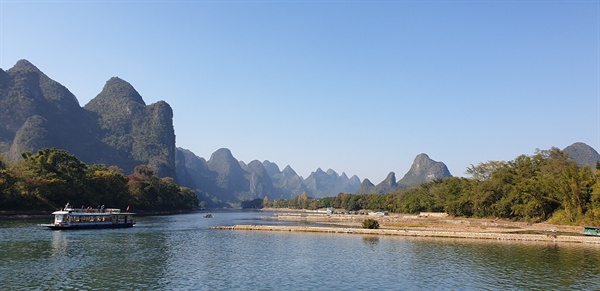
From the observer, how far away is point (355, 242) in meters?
57.2

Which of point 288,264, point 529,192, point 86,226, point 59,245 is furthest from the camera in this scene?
point 529,192

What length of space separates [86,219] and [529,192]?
86452 mm

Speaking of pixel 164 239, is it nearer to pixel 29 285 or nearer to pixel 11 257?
pixel 11 257

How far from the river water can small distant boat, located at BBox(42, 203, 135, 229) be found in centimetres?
1078

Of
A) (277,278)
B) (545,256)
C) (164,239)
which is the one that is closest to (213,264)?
(277,278)

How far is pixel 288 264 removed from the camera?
3853cm

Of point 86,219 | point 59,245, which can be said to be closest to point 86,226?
point 86,219

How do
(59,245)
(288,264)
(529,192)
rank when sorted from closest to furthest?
1. (288,264)
2. (59,245)
3. (529,192)

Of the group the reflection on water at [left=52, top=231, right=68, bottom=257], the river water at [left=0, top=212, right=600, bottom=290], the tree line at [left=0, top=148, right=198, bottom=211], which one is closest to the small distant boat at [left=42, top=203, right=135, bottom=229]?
the reflection on water at [left=52, top=231, right=68, bottom=257]

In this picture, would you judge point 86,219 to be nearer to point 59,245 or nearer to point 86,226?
point 86,226

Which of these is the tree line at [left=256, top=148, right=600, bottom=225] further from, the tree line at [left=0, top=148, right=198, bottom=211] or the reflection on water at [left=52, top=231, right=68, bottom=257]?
the tree line at [left=0, top=148, right=198, bottom=211]

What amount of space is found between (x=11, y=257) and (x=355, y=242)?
A: 39110mm

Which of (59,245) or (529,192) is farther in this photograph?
(529,192)

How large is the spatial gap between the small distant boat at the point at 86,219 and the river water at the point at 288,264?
10.8 metres
